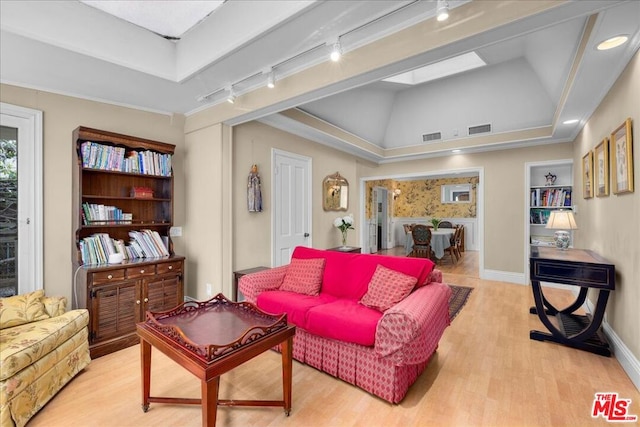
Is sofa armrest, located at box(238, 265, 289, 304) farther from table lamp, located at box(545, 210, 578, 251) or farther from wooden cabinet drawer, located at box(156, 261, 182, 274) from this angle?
table lamp, located at box(545, 210, 578, 251)

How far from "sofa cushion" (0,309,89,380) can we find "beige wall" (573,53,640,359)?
13.6 feet

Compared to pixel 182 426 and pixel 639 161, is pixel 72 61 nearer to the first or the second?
pixel 182 426

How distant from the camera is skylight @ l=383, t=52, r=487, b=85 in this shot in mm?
4199

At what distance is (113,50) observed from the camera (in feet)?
7.78

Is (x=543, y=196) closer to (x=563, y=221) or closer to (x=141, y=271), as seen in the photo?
(x=563, y=221)

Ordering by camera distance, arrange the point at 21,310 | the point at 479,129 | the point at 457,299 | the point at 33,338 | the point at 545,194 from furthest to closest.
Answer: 1. the point at 479,129
2. the point at 545,194
3. the point at 457,299
4. the point at 21,310
5. the point at 33,338

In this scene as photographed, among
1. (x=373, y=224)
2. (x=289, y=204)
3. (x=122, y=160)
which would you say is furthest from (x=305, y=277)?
(x=373, y=224)

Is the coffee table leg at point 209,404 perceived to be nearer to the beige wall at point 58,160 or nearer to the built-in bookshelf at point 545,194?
the beige wall at point 58,160

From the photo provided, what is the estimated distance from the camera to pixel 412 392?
2.06 metres

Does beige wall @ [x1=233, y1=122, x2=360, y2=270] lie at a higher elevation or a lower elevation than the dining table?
higher

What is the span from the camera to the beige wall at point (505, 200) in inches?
200

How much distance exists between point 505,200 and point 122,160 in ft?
19.2

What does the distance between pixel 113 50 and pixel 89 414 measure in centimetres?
267

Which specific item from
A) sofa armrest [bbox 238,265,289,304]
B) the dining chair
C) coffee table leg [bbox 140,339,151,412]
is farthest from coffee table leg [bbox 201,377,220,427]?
the dining chair
